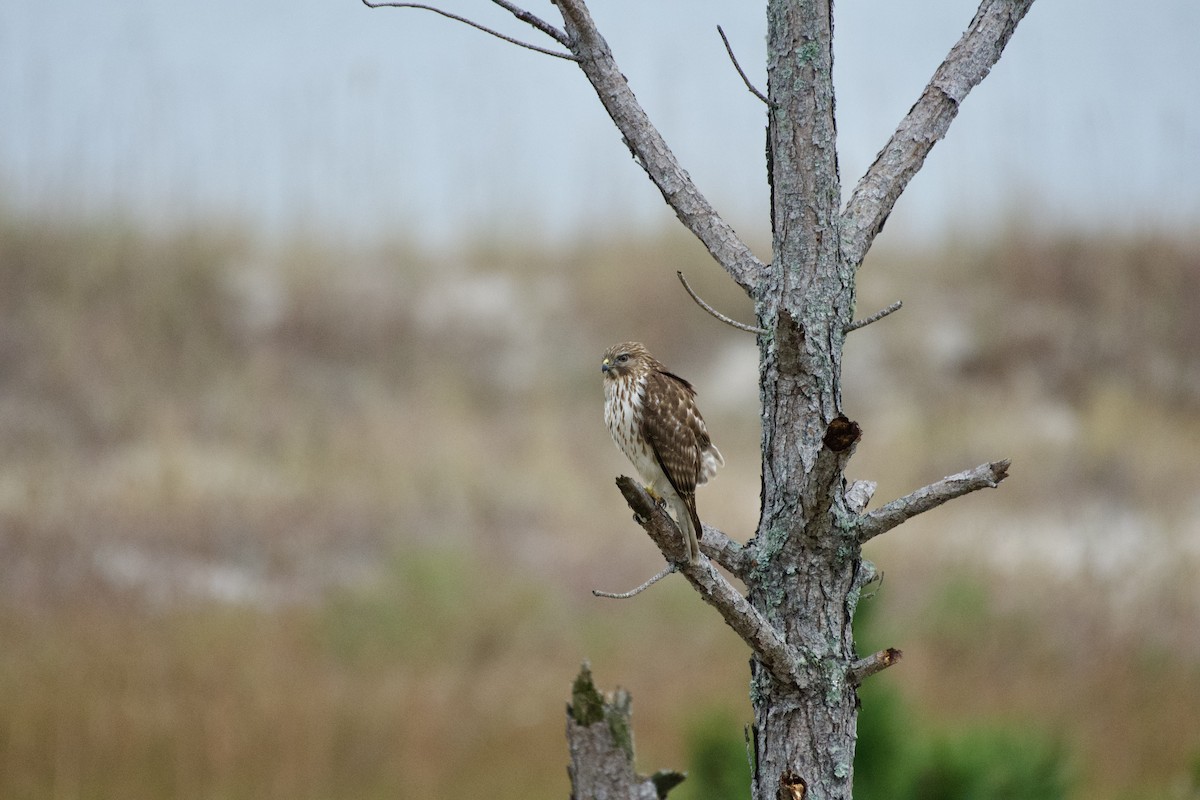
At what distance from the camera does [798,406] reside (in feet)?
4.83

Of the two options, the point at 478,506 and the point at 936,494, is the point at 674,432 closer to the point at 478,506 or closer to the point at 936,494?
the point at 936,494

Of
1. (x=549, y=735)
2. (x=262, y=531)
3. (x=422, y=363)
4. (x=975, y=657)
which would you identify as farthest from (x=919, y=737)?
(x=422, y=363)

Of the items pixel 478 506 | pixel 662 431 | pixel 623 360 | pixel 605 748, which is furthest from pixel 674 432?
pixel 478 506

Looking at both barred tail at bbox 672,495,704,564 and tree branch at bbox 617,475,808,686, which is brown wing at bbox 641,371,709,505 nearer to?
barred tail at bbox 672,495,704,564

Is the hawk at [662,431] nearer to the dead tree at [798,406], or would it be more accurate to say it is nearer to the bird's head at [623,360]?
the bird's head at [623,360]

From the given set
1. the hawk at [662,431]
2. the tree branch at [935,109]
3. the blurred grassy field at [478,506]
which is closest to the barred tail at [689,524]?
the hawk at [662,431]

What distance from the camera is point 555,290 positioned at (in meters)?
12.3

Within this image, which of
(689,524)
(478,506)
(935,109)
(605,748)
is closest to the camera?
(935,109)

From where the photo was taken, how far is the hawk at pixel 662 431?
80.5 inches

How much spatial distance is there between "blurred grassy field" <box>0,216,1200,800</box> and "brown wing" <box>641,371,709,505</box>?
1396 mm

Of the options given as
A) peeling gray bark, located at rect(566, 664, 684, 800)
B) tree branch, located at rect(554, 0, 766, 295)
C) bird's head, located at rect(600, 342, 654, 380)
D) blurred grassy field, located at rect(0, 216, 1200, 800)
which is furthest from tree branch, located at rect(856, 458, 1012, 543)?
blurred grassy field, located at rect(0, 216, 1200, 800)

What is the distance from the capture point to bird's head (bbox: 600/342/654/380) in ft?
7.65

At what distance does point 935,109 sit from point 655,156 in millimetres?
414

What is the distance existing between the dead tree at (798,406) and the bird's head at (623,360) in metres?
0.79
